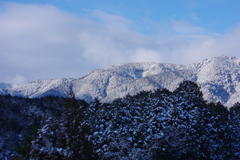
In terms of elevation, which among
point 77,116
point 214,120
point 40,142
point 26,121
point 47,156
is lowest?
point 47,156

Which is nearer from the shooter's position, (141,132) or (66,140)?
(66,140)

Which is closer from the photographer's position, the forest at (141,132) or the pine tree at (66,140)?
the pine tree at (66,140)

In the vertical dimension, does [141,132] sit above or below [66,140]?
above

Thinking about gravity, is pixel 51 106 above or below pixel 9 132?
above

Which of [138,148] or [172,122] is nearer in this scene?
[138,148]

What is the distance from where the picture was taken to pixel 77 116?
47.3 feet

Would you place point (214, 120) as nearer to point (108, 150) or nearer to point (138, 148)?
point (138, 148)

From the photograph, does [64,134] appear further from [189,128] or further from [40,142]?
[189,128]

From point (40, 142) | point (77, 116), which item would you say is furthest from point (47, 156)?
point (77, 116)

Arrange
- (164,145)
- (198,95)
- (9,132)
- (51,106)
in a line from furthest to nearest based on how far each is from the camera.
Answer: (51,106) < (9,132) < (198,95) < (164,145)

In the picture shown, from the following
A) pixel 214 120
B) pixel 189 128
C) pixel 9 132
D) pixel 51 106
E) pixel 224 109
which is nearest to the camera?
pixel 189 128

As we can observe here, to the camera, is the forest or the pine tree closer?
the pine tree

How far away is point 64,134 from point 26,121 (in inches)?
1006

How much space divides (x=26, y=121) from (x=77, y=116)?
83.9ft
